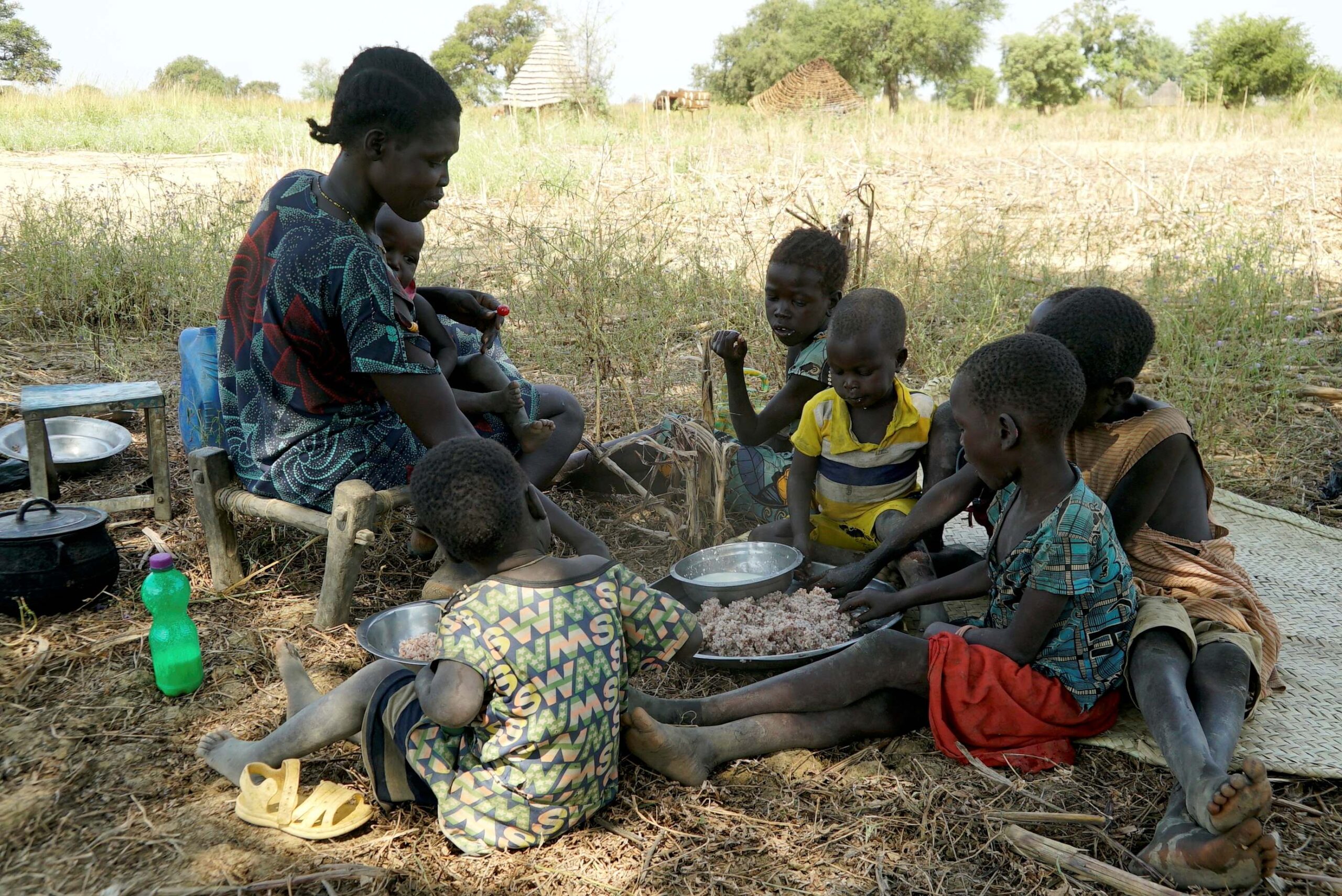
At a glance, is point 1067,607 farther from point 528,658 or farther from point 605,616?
point 528,658

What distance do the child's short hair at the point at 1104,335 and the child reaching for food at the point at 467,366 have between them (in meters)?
1.67

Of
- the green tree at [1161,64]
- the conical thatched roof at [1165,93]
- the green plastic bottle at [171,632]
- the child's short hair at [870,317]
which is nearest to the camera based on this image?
the green plastic bottle at [171,632]

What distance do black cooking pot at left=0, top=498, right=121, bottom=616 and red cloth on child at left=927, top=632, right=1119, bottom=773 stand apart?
256 cm

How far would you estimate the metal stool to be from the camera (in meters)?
3.60

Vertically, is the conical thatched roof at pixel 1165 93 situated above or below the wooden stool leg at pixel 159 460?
above

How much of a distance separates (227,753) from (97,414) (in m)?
2.12

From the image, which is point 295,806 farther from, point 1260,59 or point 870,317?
point 1260,59

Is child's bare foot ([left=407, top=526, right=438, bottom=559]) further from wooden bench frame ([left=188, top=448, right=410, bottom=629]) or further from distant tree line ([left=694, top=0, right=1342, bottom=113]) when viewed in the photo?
distant tree line ([left=694, top=0, right=1342, bottom=113])

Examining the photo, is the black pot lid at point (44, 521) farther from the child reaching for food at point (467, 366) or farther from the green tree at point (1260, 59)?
the green tree at point (1260, 59)

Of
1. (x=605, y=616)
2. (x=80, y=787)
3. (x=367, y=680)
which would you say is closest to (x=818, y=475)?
(x=605, y=616)

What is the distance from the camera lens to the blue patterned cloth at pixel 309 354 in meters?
2.69

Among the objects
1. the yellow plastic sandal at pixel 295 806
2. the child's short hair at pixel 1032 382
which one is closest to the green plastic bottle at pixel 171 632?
the yellow plastic sandal at pixel 295 806

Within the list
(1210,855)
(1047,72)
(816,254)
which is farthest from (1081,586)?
(1047,72)

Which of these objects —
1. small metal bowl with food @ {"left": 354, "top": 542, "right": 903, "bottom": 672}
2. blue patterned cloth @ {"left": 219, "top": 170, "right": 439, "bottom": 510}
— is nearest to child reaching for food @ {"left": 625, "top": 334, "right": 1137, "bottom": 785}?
small metal bowl with food @ {"left": 354, "top": 542, "right": 903, "bottom": 672}
